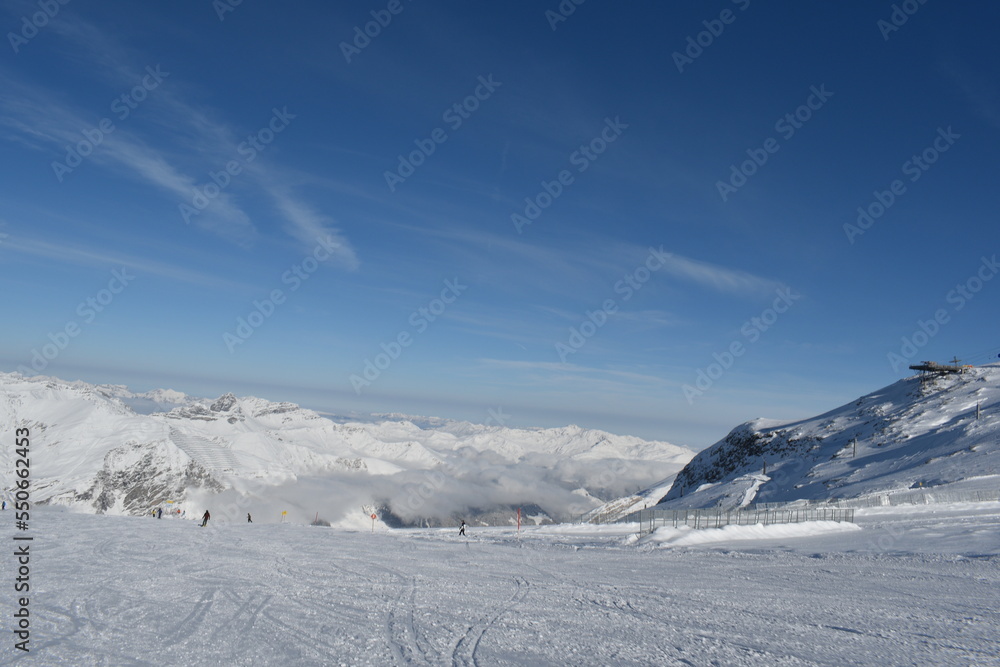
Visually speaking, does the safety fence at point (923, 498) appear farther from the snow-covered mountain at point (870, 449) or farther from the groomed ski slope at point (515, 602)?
the groomed ski slope at point (515, 602)

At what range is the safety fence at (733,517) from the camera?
112 ft

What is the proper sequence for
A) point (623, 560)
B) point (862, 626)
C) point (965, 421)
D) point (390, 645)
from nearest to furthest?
point (390, 645) → point (862, 626) → point (623, 560) → point (965, 421)

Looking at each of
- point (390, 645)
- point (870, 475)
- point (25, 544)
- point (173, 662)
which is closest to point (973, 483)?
point (870, 475)

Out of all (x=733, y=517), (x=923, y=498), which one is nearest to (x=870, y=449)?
(x=923, y=498)

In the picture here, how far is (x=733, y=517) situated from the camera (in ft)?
115

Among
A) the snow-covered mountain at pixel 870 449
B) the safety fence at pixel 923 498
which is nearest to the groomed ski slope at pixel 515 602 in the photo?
A: the safety fence at pixel 923 498

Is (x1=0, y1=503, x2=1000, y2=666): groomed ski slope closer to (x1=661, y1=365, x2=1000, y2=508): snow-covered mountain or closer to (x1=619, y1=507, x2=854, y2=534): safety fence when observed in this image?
(x1=619, y1=507, x2=854, y2=534): safety fence

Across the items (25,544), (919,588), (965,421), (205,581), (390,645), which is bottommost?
(919,588)

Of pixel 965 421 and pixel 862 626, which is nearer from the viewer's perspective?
pixel 862 626

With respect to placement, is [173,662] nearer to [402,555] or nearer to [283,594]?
[283,594]

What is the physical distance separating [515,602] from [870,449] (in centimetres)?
8927

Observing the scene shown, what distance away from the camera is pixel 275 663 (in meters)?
9.59

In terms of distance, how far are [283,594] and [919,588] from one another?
18.3m

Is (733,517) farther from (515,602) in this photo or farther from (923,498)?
(515,602)
